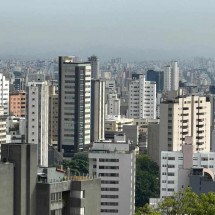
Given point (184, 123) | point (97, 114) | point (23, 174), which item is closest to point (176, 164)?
point (184, 123)

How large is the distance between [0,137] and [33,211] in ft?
135

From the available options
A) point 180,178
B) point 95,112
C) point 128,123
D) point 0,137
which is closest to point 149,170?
point 0,137

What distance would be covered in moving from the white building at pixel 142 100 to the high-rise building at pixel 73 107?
69.2 feet

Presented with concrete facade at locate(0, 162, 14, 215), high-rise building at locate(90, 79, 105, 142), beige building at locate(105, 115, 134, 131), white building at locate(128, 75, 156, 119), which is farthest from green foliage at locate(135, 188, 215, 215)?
white building at locate(128, 75, 156, 119)

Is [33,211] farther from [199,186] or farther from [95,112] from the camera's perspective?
[95,112]

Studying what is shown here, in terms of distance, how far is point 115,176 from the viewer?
45875 mm

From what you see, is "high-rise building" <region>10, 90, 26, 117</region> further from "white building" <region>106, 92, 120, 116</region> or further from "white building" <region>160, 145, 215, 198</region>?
"white building" <region>160, 145, 215, 198</region>

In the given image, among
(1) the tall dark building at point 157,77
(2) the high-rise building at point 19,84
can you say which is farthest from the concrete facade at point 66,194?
(1) the tall dark building at point 157,77

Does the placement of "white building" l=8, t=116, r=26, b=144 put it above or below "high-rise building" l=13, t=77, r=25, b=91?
below

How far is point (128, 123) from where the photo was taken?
81625 millimetres

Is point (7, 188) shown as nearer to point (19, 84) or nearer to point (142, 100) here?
point (142, 100)

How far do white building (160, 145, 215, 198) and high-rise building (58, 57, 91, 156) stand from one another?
69.8 feet

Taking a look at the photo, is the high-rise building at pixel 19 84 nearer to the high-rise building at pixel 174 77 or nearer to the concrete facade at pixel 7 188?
the high-rise building at pixel 174 77

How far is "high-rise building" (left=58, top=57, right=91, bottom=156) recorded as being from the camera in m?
69.4
